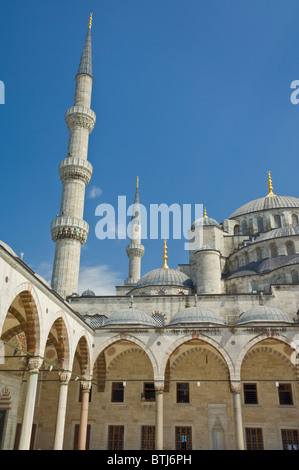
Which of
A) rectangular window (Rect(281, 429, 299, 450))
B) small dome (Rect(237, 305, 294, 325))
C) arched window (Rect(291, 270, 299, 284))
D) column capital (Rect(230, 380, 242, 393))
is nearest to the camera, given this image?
column capital (Rect(230, 380, 242, 393))

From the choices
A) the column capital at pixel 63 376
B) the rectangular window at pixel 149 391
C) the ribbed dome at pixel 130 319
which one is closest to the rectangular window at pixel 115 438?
the rectangular window at pixel 149 391

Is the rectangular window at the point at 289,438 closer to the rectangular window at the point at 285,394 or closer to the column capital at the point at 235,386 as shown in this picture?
the rectangular window at the point at 285,394

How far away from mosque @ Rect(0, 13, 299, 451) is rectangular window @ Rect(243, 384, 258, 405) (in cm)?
4

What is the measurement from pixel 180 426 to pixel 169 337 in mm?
3633

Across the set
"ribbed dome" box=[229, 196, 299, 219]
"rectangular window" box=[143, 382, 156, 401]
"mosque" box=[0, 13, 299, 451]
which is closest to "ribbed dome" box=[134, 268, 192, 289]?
"mosque" box=[0, 13, 299, 451]

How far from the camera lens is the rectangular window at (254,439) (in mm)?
14602

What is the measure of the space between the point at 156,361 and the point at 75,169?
1142cm

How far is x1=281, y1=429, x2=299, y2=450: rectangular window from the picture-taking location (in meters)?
14.4

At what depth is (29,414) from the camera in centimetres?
965

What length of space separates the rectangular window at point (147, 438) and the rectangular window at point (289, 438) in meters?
4.51

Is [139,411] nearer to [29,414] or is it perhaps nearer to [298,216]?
[29,414]

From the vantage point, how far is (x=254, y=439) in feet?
48.3

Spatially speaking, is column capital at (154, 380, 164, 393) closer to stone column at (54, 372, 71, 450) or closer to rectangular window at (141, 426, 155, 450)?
rectangular window at (141, 426, 155, 450)
